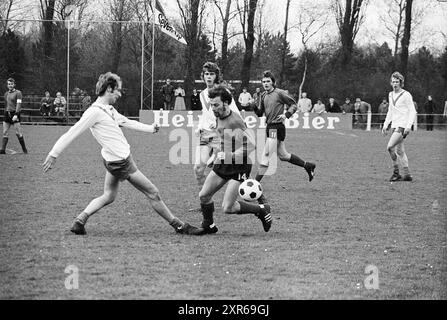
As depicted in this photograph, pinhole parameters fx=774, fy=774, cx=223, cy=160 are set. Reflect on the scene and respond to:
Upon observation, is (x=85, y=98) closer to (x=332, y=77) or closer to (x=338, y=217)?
(x=332, y=77)

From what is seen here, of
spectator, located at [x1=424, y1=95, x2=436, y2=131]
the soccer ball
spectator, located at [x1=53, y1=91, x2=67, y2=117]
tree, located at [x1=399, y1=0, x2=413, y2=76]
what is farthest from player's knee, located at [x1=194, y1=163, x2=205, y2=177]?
tree, located at [x1=399, y1=0, x2=413, y2=76]

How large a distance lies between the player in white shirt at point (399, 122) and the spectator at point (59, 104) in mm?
23042

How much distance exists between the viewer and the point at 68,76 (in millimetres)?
34406

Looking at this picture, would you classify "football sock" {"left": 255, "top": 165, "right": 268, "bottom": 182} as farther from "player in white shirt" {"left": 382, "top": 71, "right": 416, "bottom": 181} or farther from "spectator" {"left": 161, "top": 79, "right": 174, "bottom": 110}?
"spectator" {"left": 161, "top": 79, "right": 174, "bottom": 110}

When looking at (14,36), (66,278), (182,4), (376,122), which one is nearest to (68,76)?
(14,36)

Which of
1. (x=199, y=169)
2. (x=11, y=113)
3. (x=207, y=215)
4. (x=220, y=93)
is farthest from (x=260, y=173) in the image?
(x=11, y=113)

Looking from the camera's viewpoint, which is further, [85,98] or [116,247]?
[85,98]

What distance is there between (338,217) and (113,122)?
3095 millimetres

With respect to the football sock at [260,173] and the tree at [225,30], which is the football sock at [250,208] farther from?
the tree at [225,30]

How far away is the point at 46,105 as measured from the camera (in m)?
34.9

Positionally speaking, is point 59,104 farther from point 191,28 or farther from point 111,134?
point 111,134

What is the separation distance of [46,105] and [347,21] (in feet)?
64.2

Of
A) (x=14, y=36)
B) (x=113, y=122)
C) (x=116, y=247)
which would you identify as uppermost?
(x=14, y=36)

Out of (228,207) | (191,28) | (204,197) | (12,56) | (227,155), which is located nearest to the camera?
(227,155)
